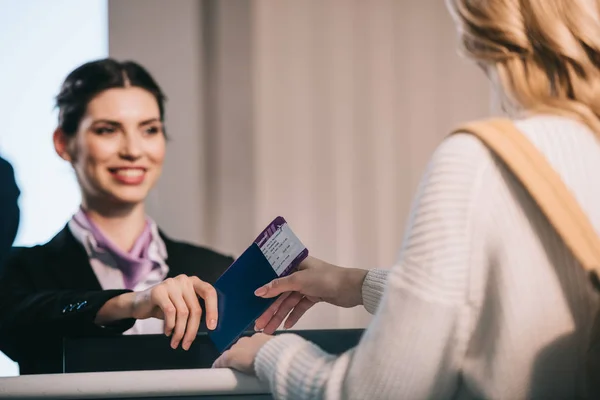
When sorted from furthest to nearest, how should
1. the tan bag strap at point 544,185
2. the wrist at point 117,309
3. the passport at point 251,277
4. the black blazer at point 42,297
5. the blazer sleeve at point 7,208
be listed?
the blazer sleeve at point 7,208 → the black blazer at point 42,297 → the wrist at point 117,309 → the passport at point 251,277 → the tan bag strap at point 544,185

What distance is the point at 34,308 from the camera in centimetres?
154

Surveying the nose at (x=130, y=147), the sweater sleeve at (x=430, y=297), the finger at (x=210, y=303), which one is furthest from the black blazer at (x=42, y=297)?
the sweater sleeve at (x=430, y=297)

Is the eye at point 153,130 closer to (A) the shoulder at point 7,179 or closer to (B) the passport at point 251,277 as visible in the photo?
(A) the shoulder at point 7,179

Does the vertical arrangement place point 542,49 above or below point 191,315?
above

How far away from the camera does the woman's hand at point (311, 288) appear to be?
0.98 metres

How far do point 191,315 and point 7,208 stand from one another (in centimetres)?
84

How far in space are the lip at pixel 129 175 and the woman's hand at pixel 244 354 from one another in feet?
3.13

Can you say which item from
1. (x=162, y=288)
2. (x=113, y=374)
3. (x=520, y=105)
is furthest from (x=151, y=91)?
(x=520, y=105)

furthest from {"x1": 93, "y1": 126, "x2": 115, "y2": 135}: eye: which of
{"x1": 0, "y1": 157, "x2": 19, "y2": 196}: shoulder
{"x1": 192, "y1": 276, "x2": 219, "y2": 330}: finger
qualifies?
{"x1": 192, "y1": 276, "x2": 219, "y2": 330}: finger

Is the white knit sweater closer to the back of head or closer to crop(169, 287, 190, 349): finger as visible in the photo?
crop(169, 287, 190, 349): finger

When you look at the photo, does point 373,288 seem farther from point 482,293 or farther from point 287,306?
point 482,293

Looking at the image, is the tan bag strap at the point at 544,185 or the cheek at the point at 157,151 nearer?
the tan bag strap at the point at 544,185

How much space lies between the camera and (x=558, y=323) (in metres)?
0.65

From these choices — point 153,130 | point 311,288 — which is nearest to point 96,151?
point 153,130
